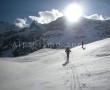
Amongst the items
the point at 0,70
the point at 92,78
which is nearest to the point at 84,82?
the point at 92,78

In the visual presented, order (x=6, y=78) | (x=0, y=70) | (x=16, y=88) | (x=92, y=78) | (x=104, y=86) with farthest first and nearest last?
(x=0, y=70), (x=6, y=78), (x=16, y=88), (x=92, y=78), (x=104, y=86)

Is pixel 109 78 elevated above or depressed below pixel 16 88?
above

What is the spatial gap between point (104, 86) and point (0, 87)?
8303 millimetres

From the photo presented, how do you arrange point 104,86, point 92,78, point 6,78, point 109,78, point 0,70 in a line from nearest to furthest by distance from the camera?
point 104,86, point 109,78, point 92,78, point 6,78, point 0,70

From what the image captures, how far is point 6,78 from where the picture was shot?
1755cm

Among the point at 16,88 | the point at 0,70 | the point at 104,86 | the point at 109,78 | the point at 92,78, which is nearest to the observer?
the point at 104,86

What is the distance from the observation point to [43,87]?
501 inches

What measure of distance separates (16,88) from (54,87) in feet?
10.5

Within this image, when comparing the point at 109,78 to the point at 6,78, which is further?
the point at 6,78

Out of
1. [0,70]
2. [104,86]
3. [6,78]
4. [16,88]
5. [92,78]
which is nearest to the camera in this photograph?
[104,86]

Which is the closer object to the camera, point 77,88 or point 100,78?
point 77,88

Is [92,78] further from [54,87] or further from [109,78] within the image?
[54,87]

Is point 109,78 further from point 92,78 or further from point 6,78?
point 6,78

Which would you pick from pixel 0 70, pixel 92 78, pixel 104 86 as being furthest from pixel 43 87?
pixel 0 70
